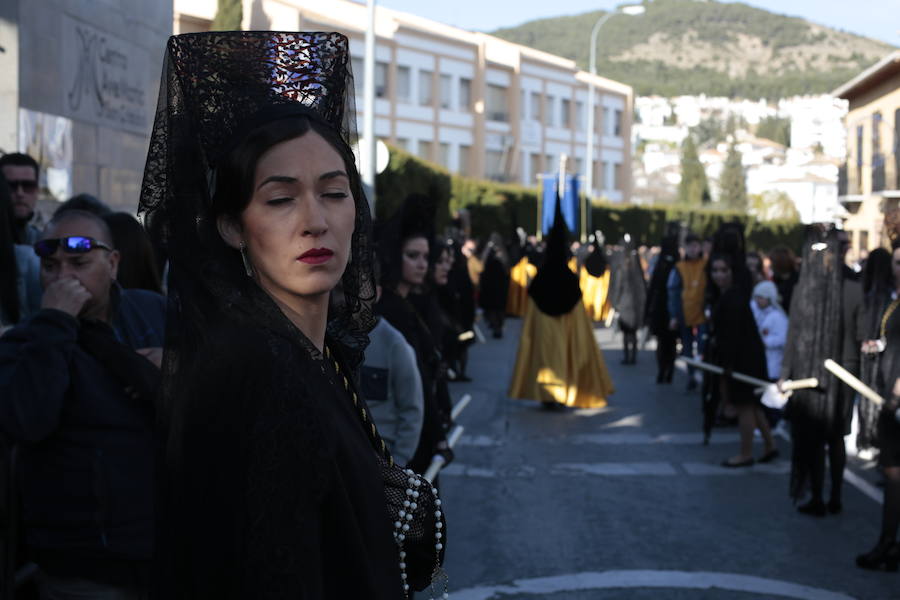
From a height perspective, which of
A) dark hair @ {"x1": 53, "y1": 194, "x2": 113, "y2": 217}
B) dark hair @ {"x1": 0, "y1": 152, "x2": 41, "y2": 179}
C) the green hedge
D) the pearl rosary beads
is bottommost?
the pearl rosary beads

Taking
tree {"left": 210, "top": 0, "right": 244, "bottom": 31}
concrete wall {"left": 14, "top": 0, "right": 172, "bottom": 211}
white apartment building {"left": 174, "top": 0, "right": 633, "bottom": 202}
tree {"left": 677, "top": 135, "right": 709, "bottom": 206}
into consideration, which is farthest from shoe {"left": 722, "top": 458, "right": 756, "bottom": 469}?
tree {"left": 677, "top": 135, "right": 709, "bottom": 206}

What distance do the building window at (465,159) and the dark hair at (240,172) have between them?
5867 centimetres

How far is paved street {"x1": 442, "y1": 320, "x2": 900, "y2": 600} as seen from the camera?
22.1ft

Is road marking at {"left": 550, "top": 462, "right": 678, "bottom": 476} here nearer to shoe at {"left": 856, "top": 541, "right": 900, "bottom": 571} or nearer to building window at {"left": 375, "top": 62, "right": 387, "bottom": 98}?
shoe at {"left": 856, "top": 541, "right": 900, "bottom": 571}

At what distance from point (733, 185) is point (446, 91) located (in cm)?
6070

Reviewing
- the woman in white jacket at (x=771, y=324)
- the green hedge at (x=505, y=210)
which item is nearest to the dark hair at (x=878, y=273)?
the woman in white jacket at (x=771, y=324)

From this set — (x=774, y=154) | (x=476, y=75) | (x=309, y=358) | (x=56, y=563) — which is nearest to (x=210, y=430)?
(x=309, y=358)

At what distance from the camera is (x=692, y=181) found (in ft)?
357

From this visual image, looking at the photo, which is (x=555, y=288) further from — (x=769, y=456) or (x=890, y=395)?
(x=890, y=395)

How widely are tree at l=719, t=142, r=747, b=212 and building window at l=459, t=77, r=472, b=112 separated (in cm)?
5575

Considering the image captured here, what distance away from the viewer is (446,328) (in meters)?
13.7

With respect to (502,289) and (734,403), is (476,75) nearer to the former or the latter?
(502,289)

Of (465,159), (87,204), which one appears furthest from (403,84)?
(87,204)

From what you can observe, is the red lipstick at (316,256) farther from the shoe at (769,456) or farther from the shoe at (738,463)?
the shoe at (769,456)
